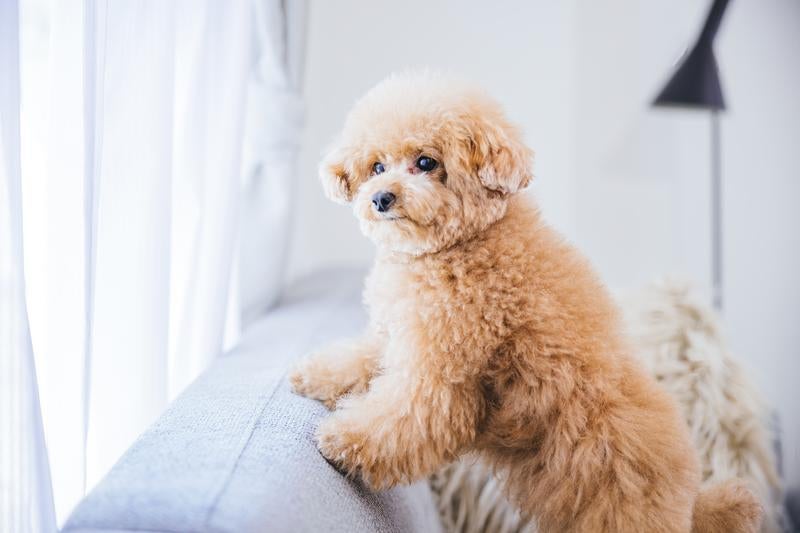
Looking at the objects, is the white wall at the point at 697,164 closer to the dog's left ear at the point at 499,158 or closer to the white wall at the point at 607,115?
the white wall at the point at 607,115

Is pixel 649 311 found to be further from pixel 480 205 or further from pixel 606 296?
pixel 480 205

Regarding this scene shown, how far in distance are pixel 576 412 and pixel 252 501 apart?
1.23 ft

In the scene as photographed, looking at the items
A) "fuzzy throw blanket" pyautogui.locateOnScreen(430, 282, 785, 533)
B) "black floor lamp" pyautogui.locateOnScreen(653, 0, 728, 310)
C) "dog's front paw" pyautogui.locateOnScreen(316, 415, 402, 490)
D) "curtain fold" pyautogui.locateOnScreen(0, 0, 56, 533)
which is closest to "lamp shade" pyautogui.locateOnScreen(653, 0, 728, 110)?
"black floor lamp" pyautogui.locateOnScreen(653, 0, 728, 310)

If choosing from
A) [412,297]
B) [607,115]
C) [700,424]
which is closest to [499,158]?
[412,297]

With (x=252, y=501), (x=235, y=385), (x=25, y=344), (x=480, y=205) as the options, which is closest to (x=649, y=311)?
(x=480, y=205)

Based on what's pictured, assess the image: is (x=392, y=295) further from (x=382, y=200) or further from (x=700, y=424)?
(x=700, y=424)

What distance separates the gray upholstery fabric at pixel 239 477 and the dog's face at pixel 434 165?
26 cm

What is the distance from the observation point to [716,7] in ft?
5.28

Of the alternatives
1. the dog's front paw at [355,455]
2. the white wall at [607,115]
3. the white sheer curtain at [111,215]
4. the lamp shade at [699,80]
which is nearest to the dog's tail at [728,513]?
the dog's front paw at [355,455]

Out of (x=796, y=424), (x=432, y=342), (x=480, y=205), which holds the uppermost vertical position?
(x=480, y=205)

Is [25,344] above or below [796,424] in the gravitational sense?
above

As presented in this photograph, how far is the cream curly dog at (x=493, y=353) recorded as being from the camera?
2.41ft

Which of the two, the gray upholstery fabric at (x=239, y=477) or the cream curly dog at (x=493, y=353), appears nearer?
the gray upholstery fabric at (x=239, y=477)

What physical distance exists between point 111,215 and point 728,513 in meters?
0.91
